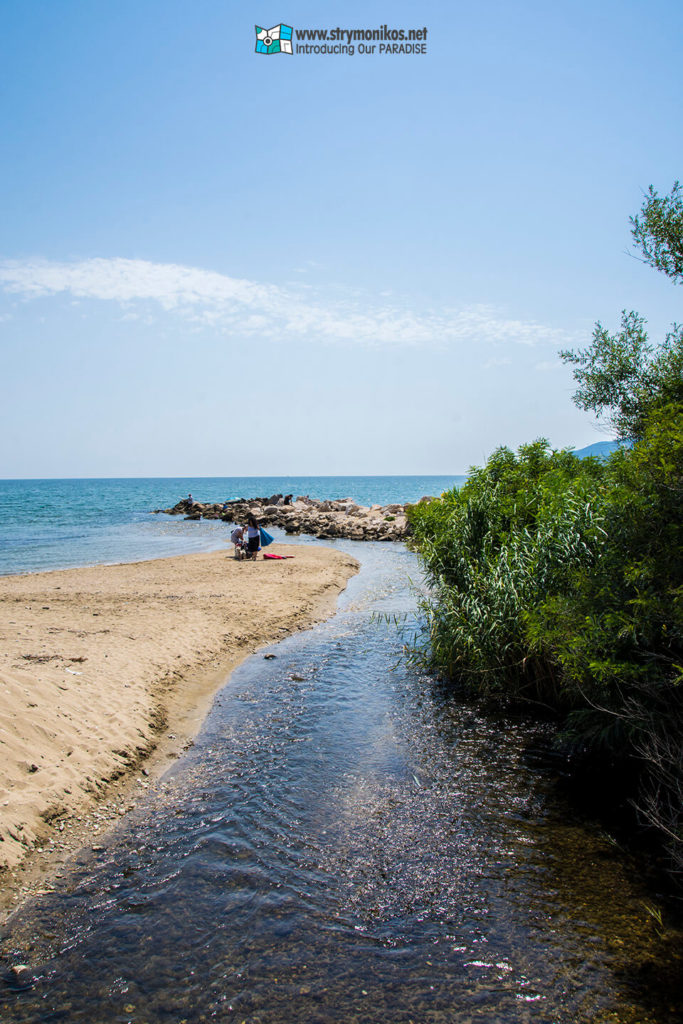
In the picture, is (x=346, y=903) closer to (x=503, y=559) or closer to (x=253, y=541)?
(x=503, y=559)

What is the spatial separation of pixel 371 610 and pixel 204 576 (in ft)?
26.7

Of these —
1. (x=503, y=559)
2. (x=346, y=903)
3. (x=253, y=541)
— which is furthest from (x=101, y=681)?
(x=253, y=541)

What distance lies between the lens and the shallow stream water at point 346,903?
16.0ft

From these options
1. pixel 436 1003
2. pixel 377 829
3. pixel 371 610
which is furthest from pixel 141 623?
pixel 436 1003

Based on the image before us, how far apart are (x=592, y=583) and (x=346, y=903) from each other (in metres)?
4.83

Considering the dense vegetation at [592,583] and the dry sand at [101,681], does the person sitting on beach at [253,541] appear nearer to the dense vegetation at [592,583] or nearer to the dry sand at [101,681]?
the dry sand at [101,681]

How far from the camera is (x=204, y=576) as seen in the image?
80.3 ft

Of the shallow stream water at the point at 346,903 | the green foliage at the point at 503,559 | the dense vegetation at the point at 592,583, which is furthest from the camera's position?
the green foliage at the point at 503,559

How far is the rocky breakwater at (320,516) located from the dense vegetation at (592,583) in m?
17.9

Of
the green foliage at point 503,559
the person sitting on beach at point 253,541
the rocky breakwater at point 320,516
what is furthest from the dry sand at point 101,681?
the rocky breakwater at point 320,516

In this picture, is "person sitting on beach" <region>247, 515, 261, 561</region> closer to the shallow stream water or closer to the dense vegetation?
the dense vegetation

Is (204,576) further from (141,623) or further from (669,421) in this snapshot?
(669,421)

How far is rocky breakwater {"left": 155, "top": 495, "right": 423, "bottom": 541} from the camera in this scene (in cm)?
4266

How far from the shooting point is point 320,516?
50.5m
